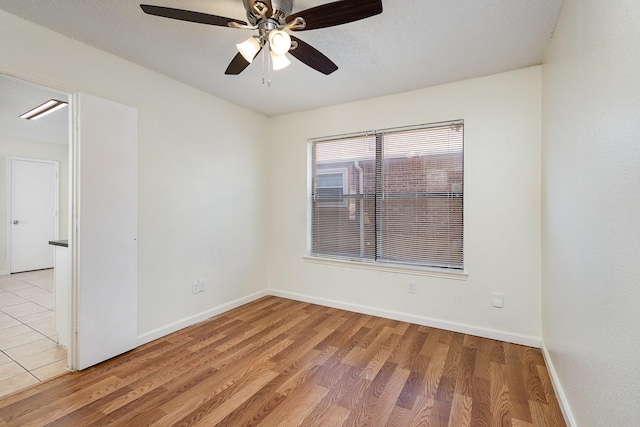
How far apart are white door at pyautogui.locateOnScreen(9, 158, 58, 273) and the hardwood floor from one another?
4.92 m

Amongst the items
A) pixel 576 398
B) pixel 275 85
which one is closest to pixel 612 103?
pixel 576 398

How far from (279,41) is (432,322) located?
2.90m

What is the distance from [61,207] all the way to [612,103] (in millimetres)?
7975

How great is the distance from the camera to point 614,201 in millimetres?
1137

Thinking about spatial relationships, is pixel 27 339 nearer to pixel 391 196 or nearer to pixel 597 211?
pixel 391 196

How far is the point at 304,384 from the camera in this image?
2.07m

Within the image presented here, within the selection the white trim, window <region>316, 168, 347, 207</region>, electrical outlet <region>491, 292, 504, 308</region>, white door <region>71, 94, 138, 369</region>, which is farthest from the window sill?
white door <region>71, 94, 138, 369</region>

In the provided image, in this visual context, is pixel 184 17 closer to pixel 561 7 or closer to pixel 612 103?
pixel 612 103

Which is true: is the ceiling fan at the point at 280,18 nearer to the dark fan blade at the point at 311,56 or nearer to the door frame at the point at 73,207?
the dark fan blade at the point at 311,56

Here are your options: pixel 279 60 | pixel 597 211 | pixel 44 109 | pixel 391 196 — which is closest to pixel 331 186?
pixel 391 196

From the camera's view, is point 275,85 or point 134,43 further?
point 275,85

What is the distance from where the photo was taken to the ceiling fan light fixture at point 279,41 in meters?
1.64

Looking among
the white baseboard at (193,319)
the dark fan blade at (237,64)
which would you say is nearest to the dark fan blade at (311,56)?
the dark fan blade at (237,64)

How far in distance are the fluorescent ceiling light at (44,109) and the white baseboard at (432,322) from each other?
3647mm
